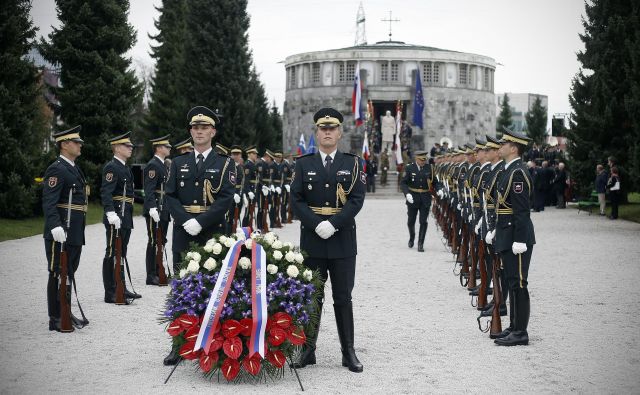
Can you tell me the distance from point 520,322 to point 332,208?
8.80 ft

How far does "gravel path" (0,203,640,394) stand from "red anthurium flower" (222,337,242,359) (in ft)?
0.98

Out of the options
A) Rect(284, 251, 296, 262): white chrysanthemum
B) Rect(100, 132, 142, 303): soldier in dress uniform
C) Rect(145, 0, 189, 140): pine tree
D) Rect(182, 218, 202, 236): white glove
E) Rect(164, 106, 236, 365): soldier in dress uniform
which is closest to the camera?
Rect(284, 251, 296, 262): white chrysanthemum

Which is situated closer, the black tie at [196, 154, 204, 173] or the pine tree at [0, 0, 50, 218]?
the black tie at [196, 154, 204, 173]

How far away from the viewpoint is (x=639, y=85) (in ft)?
82.2

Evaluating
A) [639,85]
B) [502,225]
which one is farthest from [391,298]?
[639,85]

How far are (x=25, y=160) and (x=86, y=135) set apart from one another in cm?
792

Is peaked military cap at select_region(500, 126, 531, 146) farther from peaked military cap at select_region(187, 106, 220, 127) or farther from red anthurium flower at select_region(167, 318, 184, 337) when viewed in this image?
red anthurium flower at select_region(167, 318, 184, 337)

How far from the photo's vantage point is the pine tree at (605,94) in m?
29.3

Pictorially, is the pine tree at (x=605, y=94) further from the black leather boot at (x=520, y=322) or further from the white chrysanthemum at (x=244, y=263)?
the white chrysanthemum at (x=244, y=263)

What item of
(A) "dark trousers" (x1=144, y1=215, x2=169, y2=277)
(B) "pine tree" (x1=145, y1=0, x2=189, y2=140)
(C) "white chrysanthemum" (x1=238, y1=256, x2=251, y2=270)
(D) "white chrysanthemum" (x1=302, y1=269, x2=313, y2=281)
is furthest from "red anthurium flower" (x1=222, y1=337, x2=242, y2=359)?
(B) "pine tree" (x1=145, y1=0, x2=189, y2=140)

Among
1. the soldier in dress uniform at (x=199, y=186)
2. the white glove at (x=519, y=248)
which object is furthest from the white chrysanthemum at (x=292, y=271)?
the white glove at (x=519, y=248)

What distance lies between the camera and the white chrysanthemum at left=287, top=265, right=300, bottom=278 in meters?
7.61

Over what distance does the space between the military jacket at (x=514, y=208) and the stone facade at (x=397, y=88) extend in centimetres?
6163

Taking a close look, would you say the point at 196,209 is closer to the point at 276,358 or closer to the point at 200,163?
the point at 200,163
